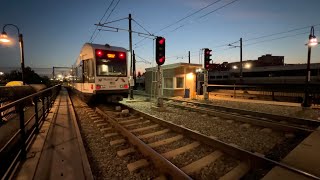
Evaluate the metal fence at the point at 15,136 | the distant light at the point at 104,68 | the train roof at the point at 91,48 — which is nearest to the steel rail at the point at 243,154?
the metal fence at the point at 15,136

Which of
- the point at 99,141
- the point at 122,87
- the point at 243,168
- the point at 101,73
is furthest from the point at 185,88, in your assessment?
the point at 243,168

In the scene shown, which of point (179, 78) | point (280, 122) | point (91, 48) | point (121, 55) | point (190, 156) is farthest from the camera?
point (179, 78)

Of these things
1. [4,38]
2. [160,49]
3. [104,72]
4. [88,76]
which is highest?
[4,38]

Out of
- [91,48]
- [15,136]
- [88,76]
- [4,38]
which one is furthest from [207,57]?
[4,38]

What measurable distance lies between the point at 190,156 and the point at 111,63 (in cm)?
865

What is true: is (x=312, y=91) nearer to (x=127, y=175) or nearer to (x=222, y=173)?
(x=222, y=173)

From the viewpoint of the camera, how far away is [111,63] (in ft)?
38.0

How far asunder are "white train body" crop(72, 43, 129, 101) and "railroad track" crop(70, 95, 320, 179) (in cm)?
509

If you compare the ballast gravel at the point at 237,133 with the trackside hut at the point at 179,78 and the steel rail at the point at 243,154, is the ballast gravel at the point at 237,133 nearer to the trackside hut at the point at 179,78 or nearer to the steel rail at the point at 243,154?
the steel rail at the point at 243,154

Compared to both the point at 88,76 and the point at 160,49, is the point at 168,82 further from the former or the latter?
the point at 88,76

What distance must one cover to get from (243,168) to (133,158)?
94.5 inches

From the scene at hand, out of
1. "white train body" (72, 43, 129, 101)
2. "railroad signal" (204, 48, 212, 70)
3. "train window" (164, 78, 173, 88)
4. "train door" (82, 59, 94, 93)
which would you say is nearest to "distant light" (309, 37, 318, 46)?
"railroad signal" (204, 48, 212, 70)

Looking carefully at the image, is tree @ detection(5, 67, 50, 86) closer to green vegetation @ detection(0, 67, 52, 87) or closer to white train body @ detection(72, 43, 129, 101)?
green vegetation @ detection(0, 67, 52, 87)

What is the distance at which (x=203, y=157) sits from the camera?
4.33 m
